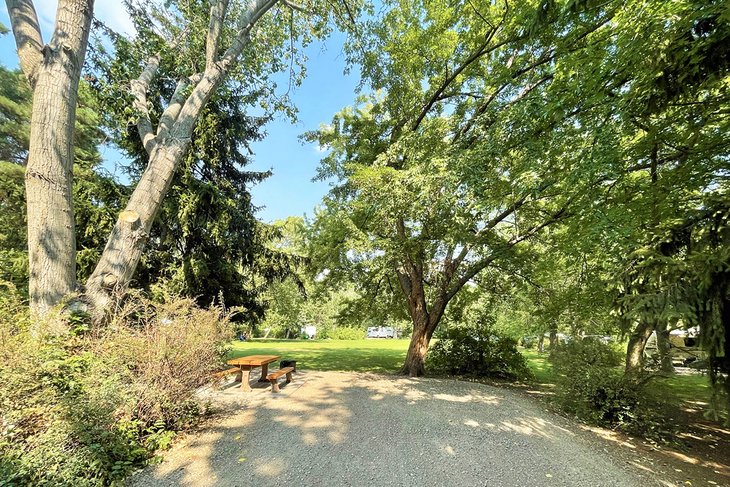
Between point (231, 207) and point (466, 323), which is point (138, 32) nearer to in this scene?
point (231, 207)

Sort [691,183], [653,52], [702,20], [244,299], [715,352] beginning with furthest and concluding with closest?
[244,299], [691,183], [653,52], [702,20], [715,352]

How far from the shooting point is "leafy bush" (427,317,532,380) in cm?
1016

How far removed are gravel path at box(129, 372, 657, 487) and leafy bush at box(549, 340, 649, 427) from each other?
632mm

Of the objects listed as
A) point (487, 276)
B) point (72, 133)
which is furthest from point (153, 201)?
point (487, 276)

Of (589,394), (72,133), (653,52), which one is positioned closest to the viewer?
(653,52)

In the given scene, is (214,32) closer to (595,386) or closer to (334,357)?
(595,386)

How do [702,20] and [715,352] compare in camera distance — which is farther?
[702,20]

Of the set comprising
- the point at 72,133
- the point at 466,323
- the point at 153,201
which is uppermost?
the point at 72,133

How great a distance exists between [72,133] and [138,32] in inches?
185

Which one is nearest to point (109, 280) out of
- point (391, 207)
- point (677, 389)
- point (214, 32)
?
point (214, 32)

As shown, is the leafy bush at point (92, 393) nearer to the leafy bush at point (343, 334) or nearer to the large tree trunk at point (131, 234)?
the large tree trunk at point (131, 234)

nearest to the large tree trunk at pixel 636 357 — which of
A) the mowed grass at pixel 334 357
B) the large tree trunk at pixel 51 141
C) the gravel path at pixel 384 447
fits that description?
the gravel path at pixel 384 447

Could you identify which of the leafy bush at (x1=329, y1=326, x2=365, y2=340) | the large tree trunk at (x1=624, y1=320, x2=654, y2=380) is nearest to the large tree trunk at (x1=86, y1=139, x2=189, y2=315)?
the large tree trunk at (x1=624, y1=320, x2=654, y2=380)

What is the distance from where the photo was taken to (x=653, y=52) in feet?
11.7
